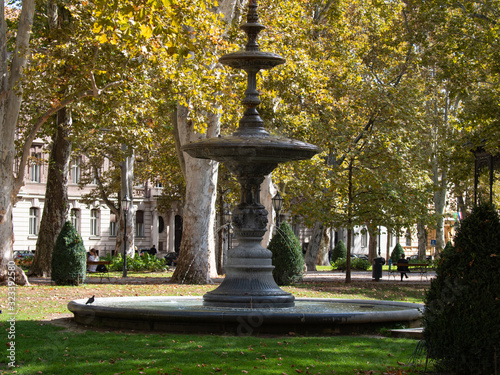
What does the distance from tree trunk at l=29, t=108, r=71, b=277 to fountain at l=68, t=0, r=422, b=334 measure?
52.1 feet

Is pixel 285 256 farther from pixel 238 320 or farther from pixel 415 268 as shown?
pixel 415 268

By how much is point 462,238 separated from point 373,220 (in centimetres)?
2050

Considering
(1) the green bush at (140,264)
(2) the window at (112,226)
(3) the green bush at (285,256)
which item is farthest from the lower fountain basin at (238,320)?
(2) the window at (112,226)

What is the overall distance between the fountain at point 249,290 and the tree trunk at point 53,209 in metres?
15.9

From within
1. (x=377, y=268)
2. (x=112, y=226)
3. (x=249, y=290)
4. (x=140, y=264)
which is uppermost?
(x=112, y=226)

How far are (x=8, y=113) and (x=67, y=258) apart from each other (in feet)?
14.7

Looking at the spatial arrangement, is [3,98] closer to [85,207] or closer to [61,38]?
[61,38]

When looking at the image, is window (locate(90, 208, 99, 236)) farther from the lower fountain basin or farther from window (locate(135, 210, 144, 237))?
the lower fountain basin

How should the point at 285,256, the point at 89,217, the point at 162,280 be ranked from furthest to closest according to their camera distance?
the point at 89,217 < the point at 162,280 < the point at 285,256

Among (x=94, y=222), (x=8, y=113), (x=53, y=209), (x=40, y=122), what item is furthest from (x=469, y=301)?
(x=94, y=222)

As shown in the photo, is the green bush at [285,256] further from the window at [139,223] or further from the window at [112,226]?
the window at [139,223]

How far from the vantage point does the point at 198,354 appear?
7992 mm

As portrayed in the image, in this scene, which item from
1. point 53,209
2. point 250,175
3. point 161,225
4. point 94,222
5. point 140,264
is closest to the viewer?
point 250,175

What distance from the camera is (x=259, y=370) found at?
718cm
